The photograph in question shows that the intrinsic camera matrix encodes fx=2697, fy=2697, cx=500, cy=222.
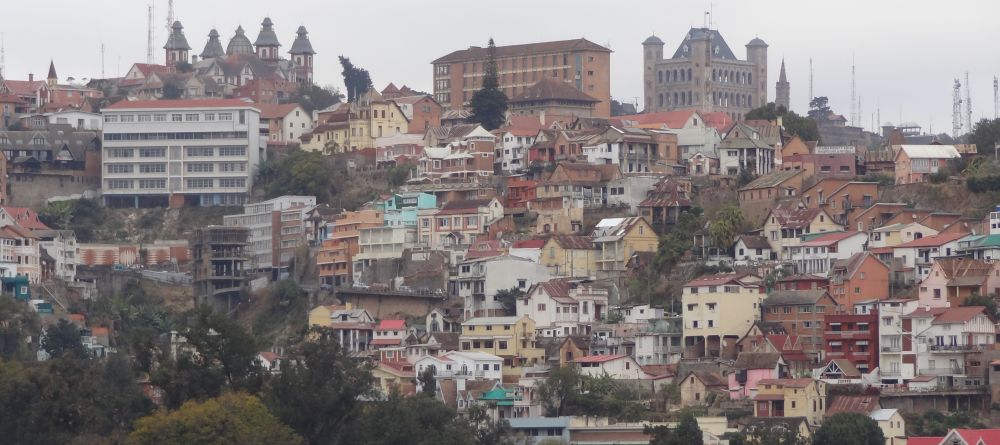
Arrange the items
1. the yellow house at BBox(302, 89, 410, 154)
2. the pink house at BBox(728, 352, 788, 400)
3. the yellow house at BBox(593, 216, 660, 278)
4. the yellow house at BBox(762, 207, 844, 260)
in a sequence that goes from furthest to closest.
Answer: the yellow house at BBox(302, 89, 410, 154)
the yellow house at BBox(593, 216, 660, 278)
the yellow house at BBox(762, 207, 844, 260)
the pink house at BBox(728, 352, 788, 400)

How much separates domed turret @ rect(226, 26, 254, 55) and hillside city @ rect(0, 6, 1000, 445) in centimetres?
1541

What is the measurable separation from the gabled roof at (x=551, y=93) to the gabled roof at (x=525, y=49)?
7.24m

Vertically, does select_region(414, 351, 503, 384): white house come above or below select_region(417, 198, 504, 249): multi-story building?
below

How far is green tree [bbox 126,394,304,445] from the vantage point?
3115 inches

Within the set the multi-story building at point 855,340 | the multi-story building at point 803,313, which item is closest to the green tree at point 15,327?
the multi-story building at point 803,313

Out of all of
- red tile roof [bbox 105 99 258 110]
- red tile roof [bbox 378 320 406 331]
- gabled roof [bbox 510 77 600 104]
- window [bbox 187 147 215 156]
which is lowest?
red tile roof [bbox 378 320 406 331]

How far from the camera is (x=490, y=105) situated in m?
136

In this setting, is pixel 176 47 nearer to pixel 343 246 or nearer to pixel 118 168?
pixel 118 168

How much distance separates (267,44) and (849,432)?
302 feet

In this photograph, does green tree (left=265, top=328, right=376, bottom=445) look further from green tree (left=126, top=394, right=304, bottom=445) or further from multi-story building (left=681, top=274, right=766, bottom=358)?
multi-story building (left=681, top=274, right=766, bottom=358)

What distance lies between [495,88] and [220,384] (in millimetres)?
55123

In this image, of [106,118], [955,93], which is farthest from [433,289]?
[955,93]

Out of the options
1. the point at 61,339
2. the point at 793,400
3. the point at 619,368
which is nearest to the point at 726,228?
the point at 619,368

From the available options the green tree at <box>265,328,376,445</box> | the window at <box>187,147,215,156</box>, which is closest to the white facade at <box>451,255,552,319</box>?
the green tree at <box>265,328,376,445</box>
